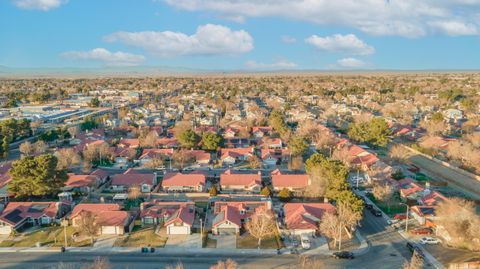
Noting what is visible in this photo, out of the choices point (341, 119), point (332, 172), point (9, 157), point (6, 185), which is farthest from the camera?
point (341, 119)

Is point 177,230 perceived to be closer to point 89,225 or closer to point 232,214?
point 232,214

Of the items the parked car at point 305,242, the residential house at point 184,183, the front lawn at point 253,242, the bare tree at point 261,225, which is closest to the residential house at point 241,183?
the residential house at point 184,183

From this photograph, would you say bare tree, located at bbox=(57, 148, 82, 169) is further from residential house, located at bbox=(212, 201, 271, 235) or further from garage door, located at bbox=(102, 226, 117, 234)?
residential house, located at bbox=(212, 201, 271, 235)

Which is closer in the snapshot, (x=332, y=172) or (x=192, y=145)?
(x=332, y=172)

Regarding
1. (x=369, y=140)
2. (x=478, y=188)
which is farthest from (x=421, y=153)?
(x=478, y=188)

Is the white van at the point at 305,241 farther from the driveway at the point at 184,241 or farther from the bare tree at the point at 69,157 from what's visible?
the bare tree at the point at 69,157

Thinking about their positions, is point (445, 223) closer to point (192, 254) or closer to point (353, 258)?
point (353, 258)

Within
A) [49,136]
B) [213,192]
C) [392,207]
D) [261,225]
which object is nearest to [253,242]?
[261,225]

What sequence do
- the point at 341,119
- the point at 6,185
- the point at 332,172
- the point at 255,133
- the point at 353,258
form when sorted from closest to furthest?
the point at 353,258 → the point at 332,172 → the point at 6,185 → the point at 255,133 → the point at 341,119
